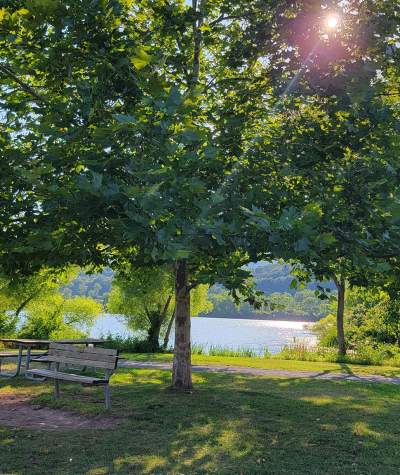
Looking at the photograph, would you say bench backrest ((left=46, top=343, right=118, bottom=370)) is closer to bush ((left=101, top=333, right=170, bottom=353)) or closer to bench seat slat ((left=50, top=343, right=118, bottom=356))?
bench seat slat ((left=50, top=343, right=118, bottom=356))

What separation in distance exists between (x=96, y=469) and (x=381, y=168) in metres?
5.72

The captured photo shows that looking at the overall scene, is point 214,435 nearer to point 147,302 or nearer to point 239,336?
point 147,302

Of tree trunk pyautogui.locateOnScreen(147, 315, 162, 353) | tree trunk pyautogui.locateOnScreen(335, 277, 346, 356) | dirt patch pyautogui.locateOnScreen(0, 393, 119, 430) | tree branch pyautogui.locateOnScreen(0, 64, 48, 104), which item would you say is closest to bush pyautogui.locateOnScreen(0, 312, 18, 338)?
tree trunk pyautogui.locateOnScreen(147, 315, 162, 353)

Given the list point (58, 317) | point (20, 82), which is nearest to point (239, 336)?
point (58, 317)

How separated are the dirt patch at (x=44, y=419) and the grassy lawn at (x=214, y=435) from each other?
290 millimetres

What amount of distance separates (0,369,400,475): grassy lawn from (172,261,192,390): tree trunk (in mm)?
397

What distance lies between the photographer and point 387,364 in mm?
23812

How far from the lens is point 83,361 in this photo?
10047mm

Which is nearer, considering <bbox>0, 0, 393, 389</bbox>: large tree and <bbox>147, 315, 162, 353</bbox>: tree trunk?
<bbox>0, 0, 393, 389</bbox>: large tree

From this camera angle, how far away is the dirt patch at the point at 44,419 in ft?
26.4

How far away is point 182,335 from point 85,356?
2377 millimetres

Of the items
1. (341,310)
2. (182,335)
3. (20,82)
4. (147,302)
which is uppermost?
(20,82)

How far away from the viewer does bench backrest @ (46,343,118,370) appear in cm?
955

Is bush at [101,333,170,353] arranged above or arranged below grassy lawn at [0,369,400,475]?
above
